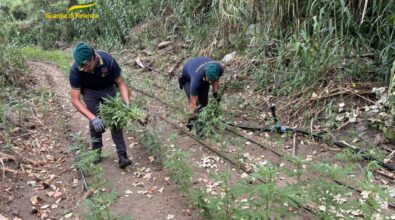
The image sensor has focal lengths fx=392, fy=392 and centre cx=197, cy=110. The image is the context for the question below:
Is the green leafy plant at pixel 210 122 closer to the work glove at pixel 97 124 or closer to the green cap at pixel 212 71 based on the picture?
the green cap at pixel 212 71

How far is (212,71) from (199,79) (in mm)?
310

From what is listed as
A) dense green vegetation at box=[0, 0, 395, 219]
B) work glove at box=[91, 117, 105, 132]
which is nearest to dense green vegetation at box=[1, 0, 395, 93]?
dense green vegetation at box=[0, 0, 395, 219]

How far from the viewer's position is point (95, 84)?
5227 mm

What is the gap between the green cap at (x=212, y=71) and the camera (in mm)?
5699

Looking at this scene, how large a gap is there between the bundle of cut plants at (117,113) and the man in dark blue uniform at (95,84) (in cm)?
11

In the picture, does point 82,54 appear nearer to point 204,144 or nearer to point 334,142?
point 204,144

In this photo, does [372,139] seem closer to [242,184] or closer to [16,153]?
[242,184]

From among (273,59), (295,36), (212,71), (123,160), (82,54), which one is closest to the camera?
(82,54)

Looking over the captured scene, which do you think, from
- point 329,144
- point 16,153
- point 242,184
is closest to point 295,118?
point 329,144

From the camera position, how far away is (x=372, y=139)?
5723 mm

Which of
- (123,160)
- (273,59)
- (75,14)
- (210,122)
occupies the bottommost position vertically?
(75,14)

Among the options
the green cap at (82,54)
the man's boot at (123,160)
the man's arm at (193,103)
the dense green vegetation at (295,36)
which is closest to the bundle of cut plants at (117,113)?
the man's boot at (123,160)

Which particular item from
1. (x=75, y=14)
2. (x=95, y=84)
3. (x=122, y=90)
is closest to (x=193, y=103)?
(x=122, y=90)

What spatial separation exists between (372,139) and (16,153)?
205 inches
